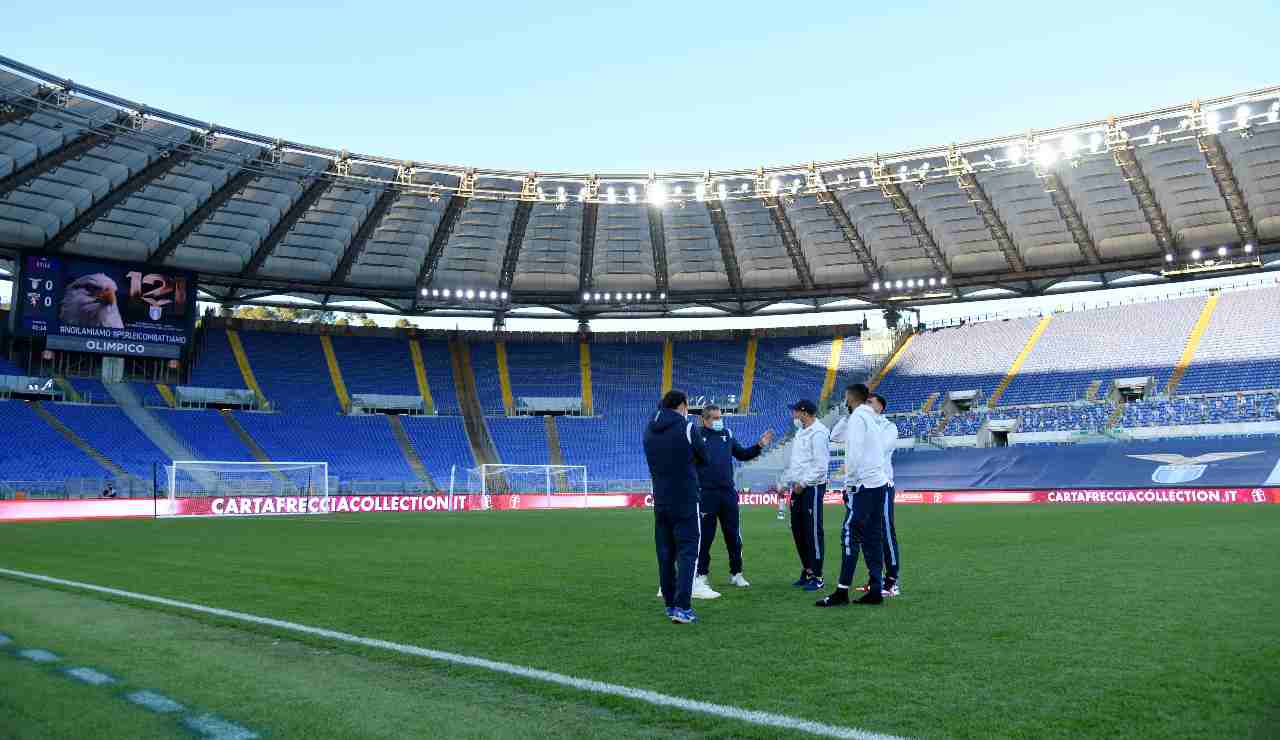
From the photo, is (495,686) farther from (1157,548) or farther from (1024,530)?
(1024,530)

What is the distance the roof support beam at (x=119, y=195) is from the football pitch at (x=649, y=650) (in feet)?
94.7

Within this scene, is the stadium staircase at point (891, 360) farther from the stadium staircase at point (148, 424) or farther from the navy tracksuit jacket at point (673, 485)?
the navy tracksuit jacket at point (673, 485)

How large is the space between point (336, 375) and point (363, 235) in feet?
37.7

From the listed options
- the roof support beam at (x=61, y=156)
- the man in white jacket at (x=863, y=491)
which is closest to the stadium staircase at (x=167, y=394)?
the roof support beam at (x=61, y=156)

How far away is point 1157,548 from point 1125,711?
1006cm

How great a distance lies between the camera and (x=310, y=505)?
37.6 m

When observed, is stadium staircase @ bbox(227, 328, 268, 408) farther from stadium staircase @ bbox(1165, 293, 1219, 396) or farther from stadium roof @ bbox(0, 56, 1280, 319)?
stadium staircase @ bbox(1165, 293, 1219, 396)

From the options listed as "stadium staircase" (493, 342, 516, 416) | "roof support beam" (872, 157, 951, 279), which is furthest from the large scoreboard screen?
"roof support beam" (872, 157, 951, 279)

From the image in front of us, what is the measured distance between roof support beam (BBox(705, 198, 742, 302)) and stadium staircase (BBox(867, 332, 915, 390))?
364 inches

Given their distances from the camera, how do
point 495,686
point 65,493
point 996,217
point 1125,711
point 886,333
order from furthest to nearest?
point 886,333, point 996,217, point 65,493, point 495,686, point 1125,711

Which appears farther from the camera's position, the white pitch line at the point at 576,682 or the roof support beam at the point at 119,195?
the roof support beam at the point at 119,195

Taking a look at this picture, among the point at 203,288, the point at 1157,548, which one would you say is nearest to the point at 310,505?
the point at 203,288

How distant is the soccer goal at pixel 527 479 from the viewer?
4800 centimetres

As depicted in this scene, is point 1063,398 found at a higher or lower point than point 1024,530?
higher
